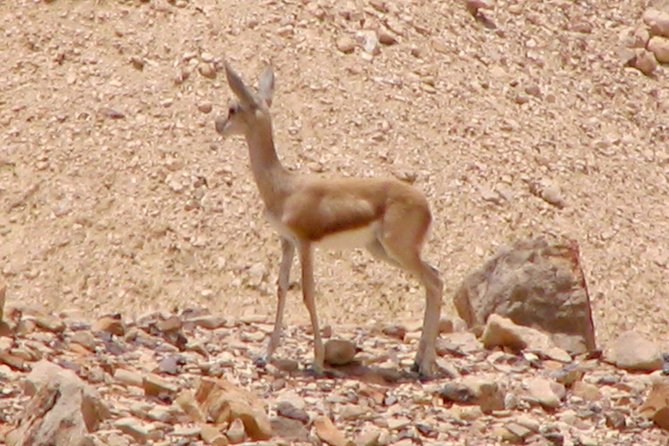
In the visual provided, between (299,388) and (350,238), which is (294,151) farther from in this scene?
(299,388)

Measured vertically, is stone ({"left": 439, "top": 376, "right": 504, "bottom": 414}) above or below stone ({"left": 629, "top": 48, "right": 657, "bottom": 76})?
above

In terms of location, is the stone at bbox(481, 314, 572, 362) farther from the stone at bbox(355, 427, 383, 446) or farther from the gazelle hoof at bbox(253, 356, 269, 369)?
the stone at bbox(355, 427, 383, 446)

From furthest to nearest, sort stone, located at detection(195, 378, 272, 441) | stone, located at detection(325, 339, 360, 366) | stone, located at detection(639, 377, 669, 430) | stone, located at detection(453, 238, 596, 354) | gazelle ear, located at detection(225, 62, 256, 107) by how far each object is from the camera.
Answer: stone, located at detection(453, 238, 596, 354) → gazelle ear, located at detection(225, 62, 256, 107) → stone, located at detection(325, 339, 360, 366) → stone, located at detection(639, 377, 669, 430) → stone, located at detection(195, 378, 272, 441)

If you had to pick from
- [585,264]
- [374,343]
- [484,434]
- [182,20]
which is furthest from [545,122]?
[484,434]

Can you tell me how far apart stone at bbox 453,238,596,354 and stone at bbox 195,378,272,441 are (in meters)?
4.75

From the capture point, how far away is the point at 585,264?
830 inches

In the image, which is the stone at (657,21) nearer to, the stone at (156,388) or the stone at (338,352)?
the stone at (338,352)

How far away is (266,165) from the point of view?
50.2ft

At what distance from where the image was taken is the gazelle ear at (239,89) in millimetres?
15078

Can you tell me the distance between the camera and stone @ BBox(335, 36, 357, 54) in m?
22.4

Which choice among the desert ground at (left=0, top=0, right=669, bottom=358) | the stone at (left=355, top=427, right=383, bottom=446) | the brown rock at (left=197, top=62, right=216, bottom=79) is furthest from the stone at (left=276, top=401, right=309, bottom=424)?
the brown rock at (left=197, top=62, right=216, bottom=79)

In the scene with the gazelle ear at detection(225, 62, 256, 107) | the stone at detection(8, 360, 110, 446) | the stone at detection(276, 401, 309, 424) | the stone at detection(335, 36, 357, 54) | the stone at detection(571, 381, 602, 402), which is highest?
the gazelle ear at detection(225, 62, 256, 107)

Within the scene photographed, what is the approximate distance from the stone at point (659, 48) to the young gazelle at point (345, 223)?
38.4 ft

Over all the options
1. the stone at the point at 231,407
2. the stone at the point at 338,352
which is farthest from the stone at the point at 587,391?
the stone at the point at 231,407
